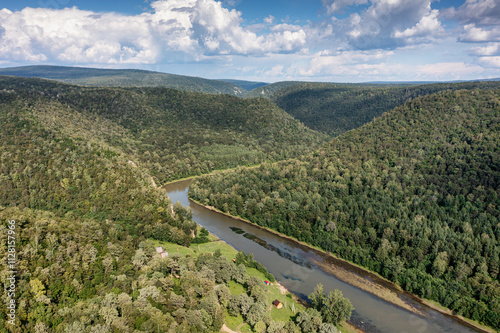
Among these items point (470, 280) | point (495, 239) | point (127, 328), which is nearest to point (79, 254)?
point (127, 328)

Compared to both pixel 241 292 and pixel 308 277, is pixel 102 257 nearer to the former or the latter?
pixel 241 292

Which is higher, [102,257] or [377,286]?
[102,257]

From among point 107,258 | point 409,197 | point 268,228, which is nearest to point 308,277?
point 268,228

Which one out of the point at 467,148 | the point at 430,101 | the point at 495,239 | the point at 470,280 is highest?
the point at 430,101

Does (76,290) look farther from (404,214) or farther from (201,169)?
(201,169)

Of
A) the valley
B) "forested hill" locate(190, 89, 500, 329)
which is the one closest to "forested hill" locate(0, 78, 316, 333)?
the valley
